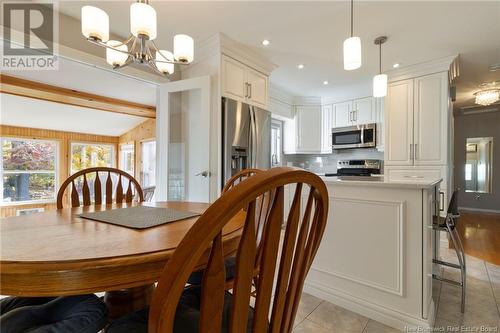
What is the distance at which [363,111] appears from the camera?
4.32 meters

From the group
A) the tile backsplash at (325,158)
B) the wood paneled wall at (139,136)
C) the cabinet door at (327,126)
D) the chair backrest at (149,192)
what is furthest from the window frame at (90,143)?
the cabinet door at (327,126)

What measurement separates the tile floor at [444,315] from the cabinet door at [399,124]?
1654mm

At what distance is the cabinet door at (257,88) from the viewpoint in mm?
3061

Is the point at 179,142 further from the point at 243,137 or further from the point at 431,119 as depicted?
the point at 431,119

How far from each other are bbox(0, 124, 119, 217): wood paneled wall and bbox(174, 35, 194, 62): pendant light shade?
Answer: 18.4ft

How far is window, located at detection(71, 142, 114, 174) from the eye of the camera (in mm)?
6105

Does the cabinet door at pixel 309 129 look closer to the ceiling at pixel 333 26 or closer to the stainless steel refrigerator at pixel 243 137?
the ceiling at pixel 333 26

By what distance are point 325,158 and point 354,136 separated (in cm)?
91

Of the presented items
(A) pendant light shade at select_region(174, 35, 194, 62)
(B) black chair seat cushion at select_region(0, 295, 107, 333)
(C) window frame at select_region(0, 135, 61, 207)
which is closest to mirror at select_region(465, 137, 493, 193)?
(A) pendant light shade at select_region(174, 35, 194, 62)

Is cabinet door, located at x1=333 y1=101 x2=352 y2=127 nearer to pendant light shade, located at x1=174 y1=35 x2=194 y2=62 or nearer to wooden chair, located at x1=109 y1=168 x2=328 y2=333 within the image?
pendant light shade, located at x1=174 y1=35 x2=194 y2=62

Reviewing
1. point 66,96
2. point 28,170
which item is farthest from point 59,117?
point 66,96

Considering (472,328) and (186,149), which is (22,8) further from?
(472,328)

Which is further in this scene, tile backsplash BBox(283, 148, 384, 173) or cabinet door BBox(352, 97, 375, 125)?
tile backsplash BBox(283, 148, 384, 173)

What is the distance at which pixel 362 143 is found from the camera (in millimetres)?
4234
